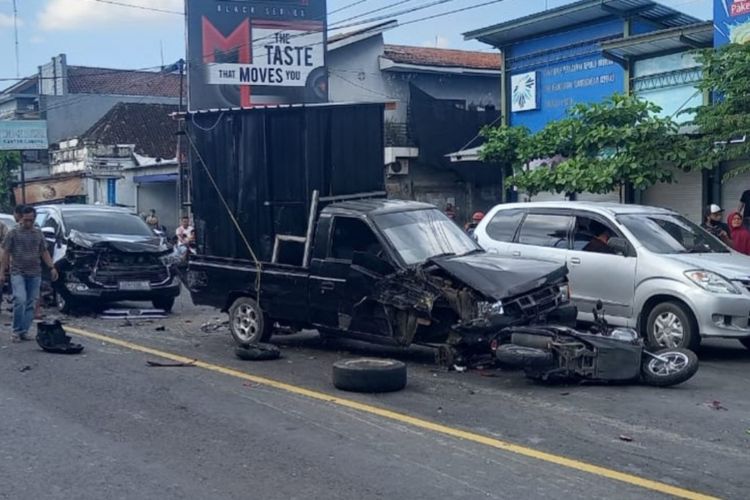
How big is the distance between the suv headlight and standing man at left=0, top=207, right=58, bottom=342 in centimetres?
824

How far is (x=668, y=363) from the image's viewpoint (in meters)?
9.65

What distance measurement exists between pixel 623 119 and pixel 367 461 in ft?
40.8

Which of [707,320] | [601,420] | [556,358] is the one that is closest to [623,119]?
[707,320]

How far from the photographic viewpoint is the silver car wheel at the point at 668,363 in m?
9.56

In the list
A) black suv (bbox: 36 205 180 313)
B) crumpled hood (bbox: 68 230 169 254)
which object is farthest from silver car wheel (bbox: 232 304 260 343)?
crumpled hood (bbox: 68 230 169 254)

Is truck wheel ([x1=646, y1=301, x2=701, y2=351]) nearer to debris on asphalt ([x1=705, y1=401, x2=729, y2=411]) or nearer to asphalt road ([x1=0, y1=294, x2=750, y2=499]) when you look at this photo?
asphalt road ([x1=0, y1=294, x2=750, y2=499])

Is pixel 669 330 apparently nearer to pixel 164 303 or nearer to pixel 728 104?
pixel 728 104

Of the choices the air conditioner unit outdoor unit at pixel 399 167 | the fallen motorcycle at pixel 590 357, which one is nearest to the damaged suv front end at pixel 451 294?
the fallen motorcycle at pixel 590 357

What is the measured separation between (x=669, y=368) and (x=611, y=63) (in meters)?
14.1

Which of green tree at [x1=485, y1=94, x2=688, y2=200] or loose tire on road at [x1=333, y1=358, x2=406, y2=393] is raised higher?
green tree at [x1=485, y1=94, x2=688, y2=200]

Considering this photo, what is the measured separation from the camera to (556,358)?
9.45m

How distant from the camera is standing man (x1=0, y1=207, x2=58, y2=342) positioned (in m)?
13.2

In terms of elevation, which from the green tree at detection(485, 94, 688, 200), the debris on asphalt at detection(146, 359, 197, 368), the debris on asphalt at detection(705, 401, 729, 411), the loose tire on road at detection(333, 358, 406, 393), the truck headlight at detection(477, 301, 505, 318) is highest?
the green tree at detection(485, 94, 688, 200)

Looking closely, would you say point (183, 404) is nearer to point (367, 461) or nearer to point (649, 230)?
point (367, 461)
